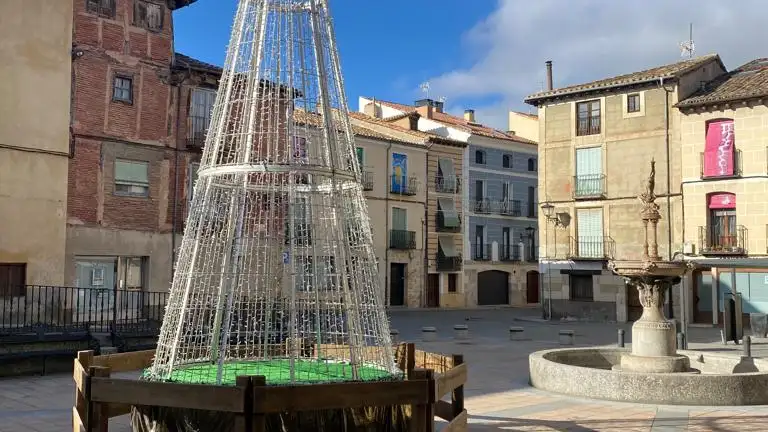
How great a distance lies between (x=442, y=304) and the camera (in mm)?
42125

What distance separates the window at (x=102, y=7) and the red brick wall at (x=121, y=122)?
0.14 meters

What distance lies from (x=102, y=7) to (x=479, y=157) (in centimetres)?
2671

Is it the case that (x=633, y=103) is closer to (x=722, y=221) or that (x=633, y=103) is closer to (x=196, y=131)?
(x=722, y=221)

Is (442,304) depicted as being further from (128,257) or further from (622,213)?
(128,257)

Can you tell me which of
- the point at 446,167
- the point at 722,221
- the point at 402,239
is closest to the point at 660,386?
the point at 722,221

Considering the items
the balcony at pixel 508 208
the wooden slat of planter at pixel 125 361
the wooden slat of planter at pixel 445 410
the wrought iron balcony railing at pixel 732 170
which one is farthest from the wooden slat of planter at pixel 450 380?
the balcony at pixel 508 208

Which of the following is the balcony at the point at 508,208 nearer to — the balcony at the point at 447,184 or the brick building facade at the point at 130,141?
the balcony at the point at 447,184

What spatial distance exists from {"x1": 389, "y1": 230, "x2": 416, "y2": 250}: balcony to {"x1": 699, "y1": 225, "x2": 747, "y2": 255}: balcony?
15516mm

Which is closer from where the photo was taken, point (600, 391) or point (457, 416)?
point (457, 416)

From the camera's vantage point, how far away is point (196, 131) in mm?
24016

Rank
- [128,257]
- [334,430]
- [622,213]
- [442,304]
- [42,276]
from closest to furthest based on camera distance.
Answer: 1. [334,430]
2. [42,276]
3. [128,257]
4. [622,213]
5. [442,304]

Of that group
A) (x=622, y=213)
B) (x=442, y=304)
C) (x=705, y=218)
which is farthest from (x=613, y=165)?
(x=442, y=304)

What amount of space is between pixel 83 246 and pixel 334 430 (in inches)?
656

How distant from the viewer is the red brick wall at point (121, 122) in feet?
69.3
